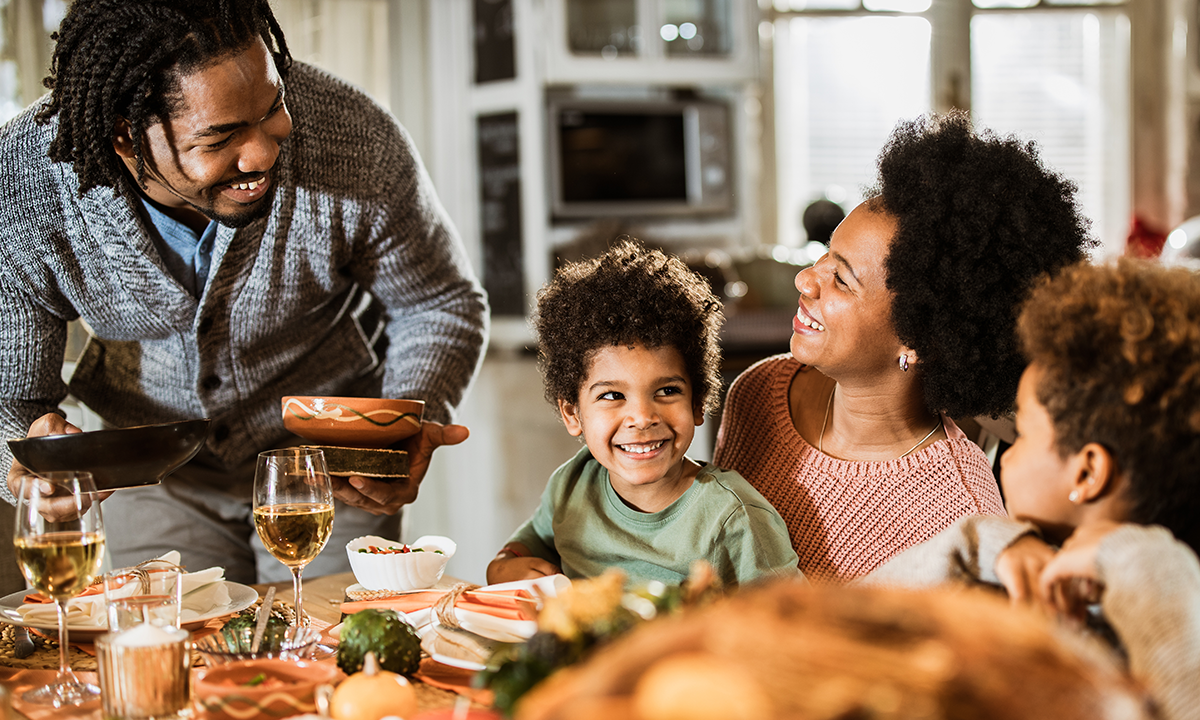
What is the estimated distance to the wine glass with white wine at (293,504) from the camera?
48.5 inches

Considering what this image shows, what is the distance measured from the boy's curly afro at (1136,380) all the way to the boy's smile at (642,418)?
57 centimetres

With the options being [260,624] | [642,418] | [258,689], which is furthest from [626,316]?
[258,689]

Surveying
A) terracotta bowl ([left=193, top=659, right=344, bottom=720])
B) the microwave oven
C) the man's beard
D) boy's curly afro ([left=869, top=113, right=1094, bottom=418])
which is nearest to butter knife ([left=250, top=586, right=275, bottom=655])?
terracotta bowl ([left=193, top=659, right=344, bottom=720])

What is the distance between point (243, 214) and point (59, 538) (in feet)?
2.30

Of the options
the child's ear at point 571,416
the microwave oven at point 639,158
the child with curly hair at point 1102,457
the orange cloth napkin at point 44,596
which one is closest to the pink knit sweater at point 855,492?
the child's ear at point 571,416

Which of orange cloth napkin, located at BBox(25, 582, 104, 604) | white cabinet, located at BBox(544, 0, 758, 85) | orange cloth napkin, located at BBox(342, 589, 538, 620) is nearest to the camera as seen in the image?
orange cloth napkin, located at BBox(342, 589, 538, 620)

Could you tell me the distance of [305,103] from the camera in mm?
1834

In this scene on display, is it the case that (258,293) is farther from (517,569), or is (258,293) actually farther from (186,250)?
(517,569)

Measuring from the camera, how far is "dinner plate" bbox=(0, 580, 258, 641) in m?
1.23

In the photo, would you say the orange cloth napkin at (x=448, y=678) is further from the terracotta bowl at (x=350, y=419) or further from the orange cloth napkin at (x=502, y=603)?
the terracotta bowl at (x=350, y=419)

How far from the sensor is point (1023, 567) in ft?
2.98

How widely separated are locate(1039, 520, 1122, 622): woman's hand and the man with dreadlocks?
0.93 meters

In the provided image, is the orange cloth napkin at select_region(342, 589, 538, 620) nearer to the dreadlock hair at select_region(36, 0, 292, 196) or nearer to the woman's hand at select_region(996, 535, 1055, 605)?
the woman's hand at select_region(996, 535, 1055, 605)

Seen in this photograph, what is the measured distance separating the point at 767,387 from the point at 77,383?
126 centimetres
